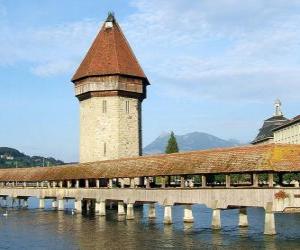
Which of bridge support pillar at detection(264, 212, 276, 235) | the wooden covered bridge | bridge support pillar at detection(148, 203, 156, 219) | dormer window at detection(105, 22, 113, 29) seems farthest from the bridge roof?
dormer window at detection(105, 22, 113, 29)

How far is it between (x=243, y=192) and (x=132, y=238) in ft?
20.2

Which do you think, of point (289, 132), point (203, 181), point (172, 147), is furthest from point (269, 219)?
point (289, 132)

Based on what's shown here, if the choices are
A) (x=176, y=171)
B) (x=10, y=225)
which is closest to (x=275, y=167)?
(x=176, y=171)

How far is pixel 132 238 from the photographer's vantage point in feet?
89.9

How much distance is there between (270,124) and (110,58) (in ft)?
177

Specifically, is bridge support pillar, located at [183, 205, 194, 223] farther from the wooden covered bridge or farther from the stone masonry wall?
the stone masonry wall

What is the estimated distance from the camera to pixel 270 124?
98875mm

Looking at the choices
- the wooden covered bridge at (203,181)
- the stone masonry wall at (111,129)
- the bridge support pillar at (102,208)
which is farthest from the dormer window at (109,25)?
the bridge support pillar at (102,208)

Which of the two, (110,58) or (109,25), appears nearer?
(110,58)

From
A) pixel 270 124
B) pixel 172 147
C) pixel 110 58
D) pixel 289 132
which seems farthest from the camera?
pixel 270 124

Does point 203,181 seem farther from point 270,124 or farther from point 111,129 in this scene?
point 270,124

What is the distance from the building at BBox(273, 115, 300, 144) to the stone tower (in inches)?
1186

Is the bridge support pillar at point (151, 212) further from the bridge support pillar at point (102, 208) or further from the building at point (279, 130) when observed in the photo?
the building at point (279, 130)

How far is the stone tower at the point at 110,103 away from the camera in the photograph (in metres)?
50.7
